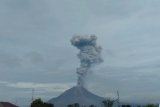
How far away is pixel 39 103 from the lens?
13988cm

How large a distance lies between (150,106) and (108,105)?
19418 millimetres

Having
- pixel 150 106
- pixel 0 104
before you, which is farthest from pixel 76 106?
pixel 0 104

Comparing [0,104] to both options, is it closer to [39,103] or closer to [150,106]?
[39,103]

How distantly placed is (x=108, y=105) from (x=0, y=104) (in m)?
48.0

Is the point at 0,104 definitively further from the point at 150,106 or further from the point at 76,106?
the point at 150,106

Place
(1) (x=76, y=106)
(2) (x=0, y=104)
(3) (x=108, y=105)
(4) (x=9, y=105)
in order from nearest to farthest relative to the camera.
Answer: (2) (x=0, y=104)
(4) (x=9, y=105)
(3) (x=108, y=105)
(1) (x=76, y=106)

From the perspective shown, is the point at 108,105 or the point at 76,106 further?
the point at 76,106

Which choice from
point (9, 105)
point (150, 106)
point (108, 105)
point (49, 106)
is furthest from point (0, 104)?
point (150, 106)

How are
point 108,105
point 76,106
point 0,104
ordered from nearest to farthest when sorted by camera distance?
point 0,104 < point 108,105 < point 76,106

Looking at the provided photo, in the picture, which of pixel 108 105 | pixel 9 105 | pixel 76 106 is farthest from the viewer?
pixel 76 106

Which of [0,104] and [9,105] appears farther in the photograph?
[9,105]

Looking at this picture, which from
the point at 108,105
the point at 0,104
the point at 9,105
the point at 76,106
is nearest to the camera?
the point at 0,104

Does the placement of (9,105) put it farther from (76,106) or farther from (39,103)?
(76,106)

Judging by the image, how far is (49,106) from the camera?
468ft
